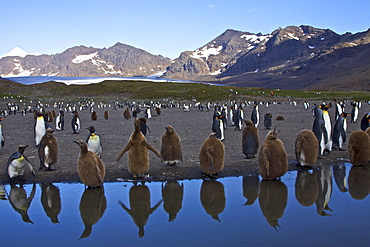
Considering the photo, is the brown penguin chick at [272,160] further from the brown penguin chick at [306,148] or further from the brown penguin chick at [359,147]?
the brown penguin chick at [359,147]

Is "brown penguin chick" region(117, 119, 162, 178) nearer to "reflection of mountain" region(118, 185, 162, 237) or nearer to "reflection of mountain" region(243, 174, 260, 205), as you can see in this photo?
"reflection of mountain" region(118, 185, 162, 237)

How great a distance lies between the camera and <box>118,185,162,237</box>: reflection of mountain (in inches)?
174

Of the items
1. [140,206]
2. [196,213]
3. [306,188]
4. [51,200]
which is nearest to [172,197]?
[140,206]

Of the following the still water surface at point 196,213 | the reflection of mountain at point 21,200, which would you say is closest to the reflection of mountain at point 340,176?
the still water surface at point 196,213

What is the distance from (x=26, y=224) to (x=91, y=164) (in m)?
1.52

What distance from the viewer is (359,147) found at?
6.93m

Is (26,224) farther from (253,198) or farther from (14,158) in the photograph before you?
(253,198)

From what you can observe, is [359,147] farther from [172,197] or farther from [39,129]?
[39,129]

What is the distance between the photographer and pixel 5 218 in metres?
4.61

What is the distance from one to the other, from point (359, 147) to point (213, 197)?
3.44 meters

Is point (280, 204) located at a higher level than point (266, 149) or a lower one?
lower

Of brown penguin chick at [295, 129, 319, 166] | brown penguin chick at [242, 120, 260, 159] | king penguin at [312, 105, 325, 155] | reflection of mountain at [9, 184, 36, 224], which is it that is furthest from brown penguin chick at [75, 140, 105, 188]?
king penguin at [312, 105, 325, 155]

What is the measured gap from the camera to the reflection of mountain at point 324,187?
4742 millimetres

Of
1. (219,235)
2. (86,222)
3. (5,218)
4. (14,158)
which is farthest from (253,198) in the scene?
(14,158)
